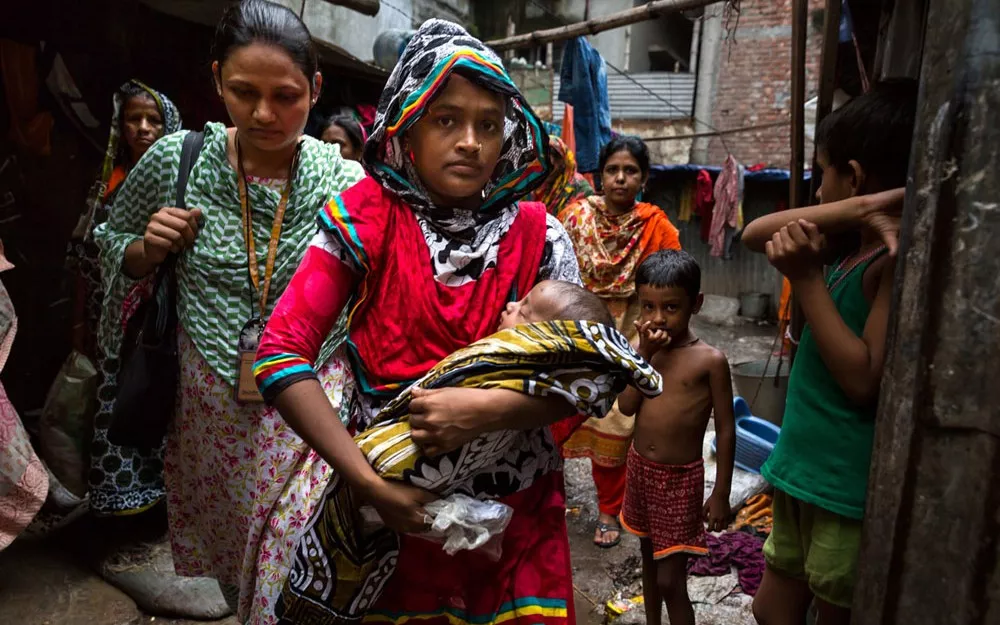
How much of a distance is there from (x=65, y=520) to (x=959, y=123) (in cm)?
428

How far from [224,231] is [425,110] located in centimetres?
104

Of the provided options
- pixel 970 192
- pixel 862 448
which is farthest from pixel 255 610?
pixel 970 192

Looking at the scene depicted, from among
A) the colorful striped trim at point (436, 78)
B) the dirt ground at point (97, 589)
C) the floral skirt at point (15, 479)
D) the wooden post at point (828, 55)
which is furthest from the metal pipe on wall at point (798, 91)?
the floral skirt at point (15, 479)

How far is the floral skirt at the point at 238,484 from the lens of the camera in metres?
1.95

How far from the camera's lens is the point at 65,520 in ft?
12.1

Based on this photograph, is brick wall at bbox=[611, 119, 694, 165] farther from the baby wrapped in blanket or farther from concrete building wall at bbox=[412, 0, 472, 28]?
the baby wrapped in blanket

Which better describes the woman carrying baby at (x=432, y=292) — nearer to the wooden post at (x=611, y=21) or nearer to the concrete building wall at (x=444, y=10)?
the wooden post at (x=611, y=21)

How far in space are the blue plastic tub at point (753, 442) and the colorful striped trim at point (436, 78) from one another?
3.24 meters

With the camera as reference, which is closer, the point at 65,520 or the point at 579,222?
the point at 65,520

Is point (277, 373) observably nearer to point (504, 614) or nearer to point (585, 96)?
point (504, 614)

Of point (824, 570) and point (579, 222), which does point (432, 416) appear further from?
point (579, 222)

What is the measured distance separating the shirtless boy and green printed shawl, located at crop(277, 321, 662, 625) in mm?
1456

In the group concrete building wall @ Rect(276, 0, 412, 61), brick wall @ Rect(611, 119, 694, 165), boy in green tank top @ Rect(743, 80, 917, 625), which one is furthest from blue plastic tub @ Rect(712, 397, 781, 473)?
brick wall @ Rect(611, 119, 694, 165)

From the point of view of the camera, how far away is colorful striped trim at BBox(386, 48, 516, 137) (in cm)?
137
